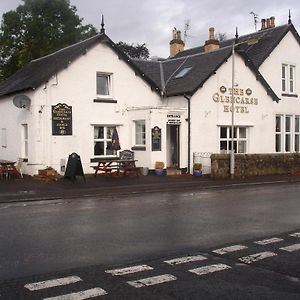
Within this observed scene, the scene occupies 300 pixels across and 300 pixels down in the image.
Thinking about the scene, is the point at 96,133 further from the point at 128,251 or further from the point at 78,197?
the point at 128,251

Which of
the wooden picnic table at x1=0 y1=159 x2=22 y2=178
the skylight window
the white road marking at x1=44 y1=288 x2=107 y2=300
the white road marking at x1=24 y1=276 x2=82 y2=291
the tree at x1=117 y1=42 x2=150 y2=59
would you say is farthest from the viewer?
the tree at x1=117 y1=42 x2=150 y2=59

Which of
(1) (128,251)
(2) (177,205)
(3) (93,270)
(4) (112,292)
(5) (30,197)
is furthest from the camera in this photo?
(5) (30,197)

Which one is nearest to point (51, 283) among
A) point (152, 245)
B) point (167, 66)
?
point (152, 245)

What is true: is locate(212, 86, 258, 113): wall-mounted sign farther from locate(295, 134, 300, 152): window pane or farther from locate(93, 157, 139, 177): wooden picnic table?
locate(93, 157, 139, 177): wooden picnic table

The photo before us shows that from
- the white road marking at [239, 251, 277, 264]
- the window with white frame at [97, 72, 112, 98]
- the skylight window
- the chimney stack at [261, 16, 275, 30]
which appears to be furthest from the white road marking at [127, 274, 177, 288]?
the chimney stack at [261, 16, 275, 30]

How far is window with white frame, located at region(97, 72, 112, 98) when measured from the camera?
24.5 meters

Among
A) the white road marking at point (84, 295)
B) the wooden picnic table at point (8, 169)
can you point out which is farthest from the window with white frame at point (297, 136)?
the white road marking at point (84, 295)

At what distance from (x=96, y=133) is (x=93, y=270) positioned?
17.8m

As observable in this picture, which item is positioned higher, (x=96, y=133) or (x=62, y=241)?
(x=96, y=133)

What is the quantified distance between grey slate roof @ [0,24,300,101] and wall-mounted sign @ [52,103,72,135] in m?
1.41

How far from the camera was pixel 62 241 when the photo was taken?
28.7 feet

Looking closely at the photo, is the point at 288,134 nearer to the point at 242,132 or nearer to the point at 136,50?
the point at 242,132

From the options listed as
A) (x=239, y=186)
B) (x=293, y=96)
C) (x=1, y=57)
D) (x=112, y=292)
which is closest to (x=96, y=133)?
(x=239, y=186)

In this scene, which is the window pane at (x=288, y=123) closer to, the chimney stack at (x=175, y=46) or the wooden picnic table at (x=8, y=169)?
the chimney stack at (x=175, y=46)
